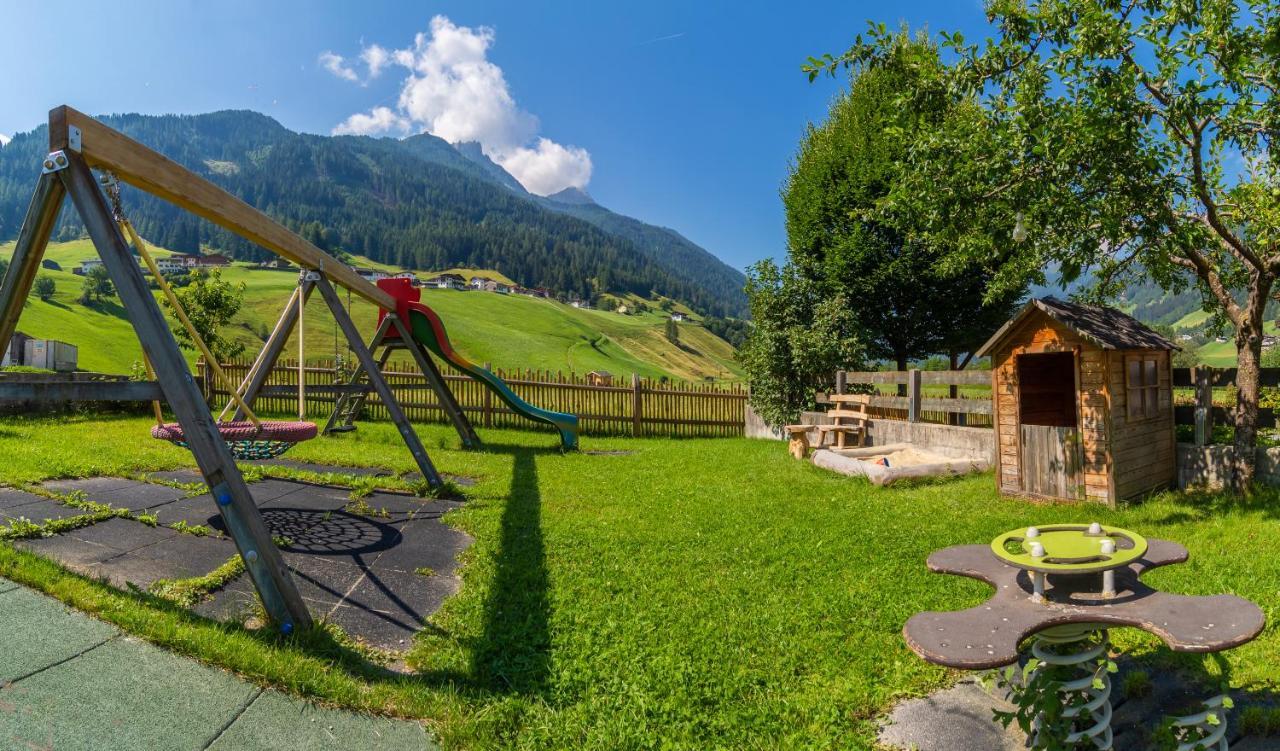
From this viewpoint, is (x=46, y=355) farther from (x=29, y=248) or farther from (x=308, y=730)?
(x=308, y=730)

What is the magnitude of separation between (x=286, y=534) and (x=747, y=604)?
434 cm

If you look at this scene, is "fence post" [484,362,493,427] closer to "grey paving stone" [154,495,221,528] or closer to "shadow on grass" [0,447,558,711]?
"grey paving stone" [154,495,221,528]

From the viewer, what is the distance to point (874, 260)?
18.5 m

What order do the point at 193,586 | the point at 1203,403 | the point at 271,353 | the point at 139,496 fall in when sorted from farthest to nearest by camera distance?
1. the point at 1203,403
2. the point at 271,353
3. the point at 139,496
4. the point at 193,586

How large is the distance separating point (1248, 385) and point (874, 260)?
11.8m

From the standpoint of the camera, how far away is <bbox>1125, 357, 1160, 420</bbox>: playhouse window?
25.2 feet

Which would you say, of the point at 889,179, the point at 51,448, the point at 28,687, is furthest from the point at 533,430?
the point at 28,687

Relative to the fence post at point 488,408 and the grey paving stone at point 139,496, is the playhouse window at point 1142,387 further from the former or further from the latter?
the fence post at point 488,408

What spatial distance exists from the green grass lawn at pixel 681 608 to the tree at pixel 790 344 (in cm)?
693

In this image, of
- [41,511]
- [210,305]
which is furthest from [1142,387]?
[210,305]

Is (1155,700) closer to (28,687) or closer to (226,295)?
(28,687)

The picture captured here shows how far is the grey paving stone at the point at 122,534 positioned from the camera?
15.9ft

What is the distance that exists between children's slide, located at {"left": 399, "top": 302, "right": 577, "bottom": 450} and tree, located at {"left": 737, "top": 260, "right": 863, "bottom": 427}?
575 centimetres

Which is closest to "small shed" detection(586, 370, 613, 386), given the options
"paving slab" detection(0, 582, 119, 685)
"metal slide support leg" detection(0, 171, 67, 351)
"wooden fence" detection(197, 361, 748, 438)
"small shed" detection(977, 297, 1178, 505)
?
"wooden fence" detection(197, 361, 748, 438)
